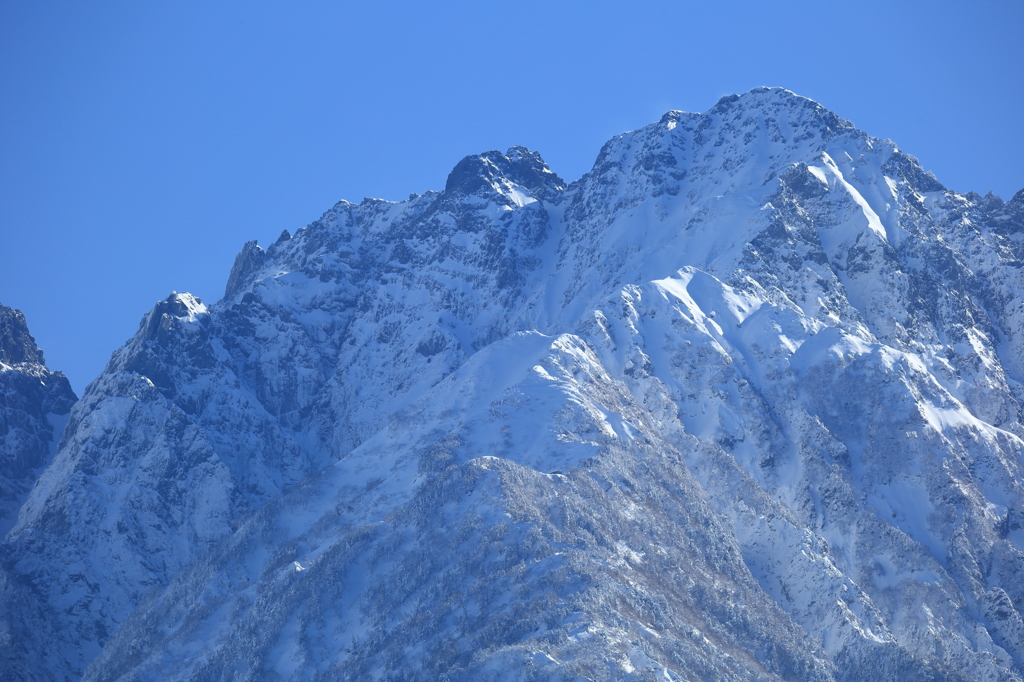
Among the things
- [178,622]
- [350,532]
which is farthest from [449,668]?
[178,622]

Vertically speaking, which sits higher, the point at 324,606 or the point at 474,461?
the point at 474,461

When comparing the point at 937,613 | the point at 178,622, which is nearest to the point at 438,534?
the point at 178,622

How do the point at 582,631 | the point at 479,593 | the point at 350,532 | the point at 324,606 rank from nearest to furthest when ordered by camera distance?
1. the point at 582,631
2. the point at 479,593
3. the point at 324,606
4. the point at 350,532

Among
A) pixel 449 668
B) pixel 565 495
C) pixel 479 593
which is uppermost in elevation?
pixel 565 495

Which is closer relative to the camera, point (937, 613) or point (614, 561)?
point (614, 561)

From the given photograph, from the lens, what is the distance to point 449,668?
531ft

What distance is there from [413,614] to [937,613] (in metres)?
74.2

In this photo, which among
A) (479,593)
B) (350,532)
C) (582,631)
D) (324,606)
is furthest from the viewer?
(350,532)

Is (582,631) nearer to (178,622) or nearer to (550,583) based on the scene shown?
(550,583)

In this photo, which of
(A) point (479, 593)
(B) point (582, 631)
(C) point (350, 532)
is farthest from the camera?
(C) point (350, 532)

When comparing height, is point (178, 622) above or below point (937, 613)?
below

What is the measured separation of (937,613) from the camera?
19862 centimetres

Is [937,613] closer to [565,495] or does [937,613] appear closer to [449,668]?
[565,495]

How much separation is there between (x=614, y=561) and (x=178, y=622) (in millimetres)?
62396
